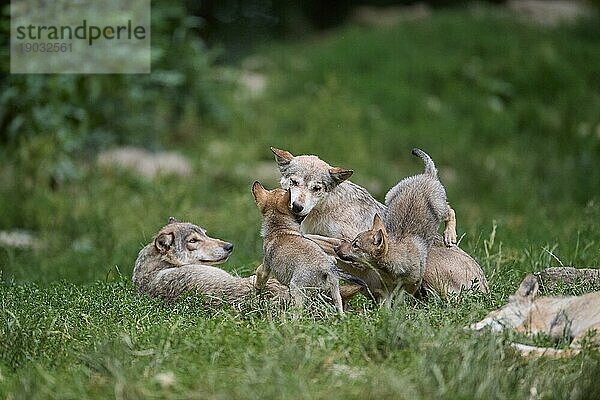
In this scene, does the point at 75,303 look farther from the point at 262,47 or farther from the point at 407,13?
the point at 407,13

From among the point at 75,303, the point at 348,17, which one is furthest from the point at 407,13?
the point at 75,303

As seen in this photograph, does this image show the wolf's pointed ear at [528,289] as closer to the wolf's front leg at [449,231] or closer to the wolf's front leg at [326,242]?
the wolf's front leg at [449,231]

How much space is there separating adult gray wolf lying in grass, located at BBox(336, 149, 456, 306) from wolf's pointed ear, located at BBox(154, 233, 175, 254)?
1.64m

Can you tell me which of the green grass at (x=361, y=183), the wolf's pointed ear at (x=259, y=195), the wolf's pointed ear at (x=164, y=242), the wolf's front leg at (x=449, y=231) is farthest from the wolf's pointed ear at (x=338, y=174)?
the wolf's pointed ear at (x=164, y=242)

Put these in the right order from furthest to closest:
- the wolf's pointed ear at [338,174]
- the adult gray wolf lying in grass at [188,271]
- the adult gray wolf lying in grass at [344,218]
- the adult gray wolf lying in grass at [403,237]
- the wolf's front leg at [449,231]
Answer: the wolf's pointed ear at [338,174]
the wolf's front leg at [449,231]
the adult gray wolf lying in grass at [188,271]
the adult gray wolf lying in grass at [344,218]
the adult gray wolf lying in grass at [403,237]

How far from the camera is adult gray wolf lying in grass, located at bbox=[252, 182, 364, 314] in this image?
623 centimetres

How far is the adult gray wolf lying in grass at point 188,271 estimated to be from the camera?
676 centimetres

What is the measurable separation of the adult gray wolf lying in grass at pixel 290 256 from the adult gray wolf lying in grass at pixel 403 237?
0.19 m

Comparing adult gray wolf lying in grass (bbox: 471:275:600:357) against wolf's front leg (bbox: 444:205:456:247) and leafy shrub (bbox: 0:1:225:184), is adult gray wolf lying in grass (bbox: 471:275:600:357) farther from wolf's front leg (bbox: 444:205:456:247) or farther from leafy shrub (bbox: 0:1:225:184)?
leafy shrub (bbox: 0:1:225:184)

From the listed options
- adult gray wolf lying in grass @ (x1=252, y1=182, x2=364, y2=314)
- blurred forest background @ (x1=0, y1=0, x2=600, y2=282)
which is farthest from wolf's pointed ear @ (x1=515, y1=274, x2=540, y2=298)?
blurred forest background @ (x1=0, y1=0, x2=600, y2=282)

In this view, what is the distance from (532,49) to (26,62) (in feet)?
32.9

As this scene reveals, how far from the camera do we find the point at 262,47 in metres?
20.7

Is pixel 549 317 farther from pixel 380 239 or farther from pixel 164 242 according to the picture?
pixel 164 242

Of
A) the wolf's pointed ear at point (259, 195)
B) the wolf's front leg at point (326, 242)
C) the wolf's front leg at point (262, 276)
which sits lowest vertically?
the wolf's front leg at point (262, 276)
